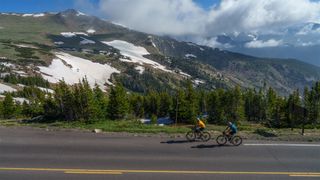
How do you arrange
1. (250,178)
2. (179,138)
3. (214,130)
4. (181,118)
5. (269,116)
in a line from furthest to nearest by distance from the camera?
(269,116)
(181,118)
(214,130)
(179,138)
(250,178)

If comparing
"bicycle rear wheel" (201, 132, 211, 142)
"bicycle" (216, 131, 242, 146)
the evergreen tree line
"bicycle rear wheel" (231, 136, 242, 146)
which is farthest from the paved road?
the evergreen tree line

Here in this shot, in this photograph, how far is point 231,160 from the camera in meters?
21.5

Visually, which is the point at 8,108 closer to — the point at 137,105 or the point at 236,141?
the point at 137,105

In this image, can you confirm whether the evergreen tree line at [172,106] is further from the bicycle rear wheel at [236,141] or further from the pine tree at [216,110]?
the bicycle rear wheel at [236,141]

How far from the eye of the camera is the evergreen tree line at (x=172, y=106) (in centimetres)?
4138

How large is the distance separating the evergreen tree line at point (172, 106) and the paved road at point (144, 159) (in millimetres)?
9595

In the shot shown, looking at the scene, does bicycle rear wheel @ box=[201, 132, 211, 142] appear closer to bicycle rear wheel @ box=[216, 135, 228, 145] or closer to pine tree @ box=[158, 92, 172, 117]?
bicycle rear wheel @ box=[216, 135, 228, 145]

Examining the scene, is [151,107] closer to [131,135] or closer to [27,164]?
[131,135]

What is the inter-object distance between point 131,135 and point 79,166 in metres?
9.35

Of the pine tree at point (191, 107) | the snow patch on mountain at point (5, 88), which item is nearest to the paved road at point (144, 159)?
the pine tree at point (191, 107)

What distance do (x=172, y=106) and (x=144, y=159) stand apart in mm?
80630

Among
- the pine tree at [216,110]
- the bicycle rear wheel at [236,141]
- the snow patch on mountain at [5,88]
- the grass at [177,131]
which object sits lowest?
the bicycle rear wheel at [236,141]

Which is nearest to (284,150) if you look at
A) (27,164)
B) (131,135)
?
(131,135)

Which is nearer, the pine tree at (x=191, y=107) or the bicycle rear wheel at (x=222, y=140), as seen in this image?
the bicycle rear wheel at (x=222, y=140)
